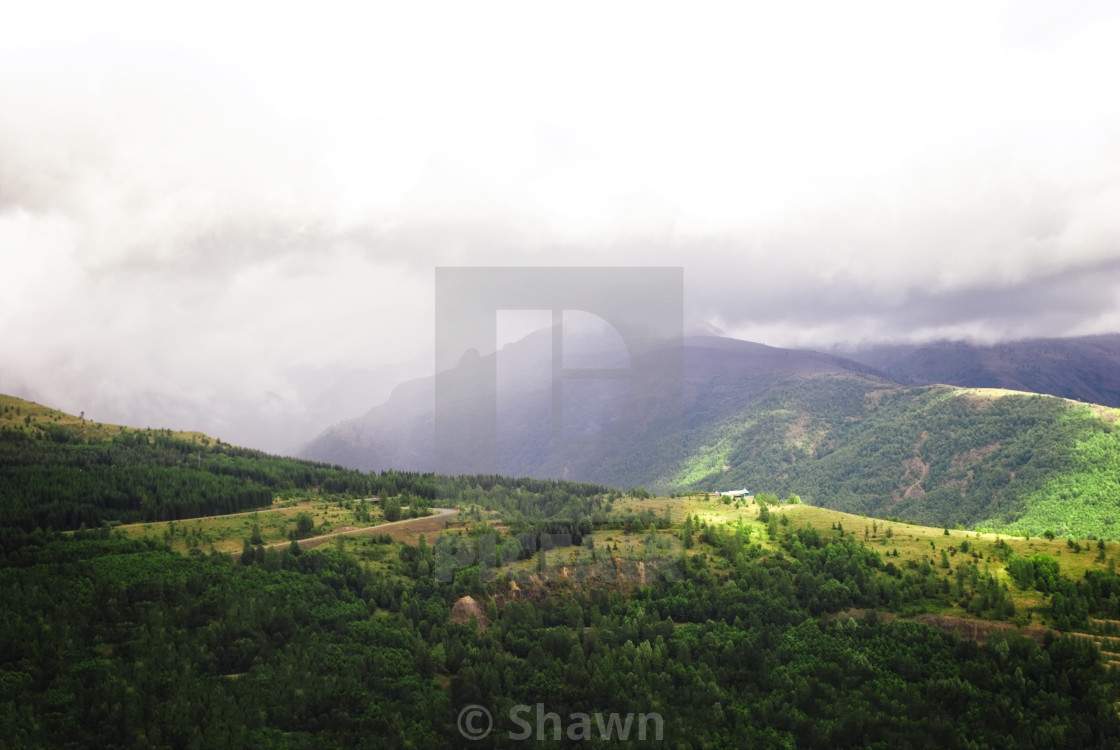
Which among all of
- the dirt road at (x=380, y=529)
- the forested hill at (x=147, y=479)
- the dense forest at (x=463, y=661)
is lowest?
the dense forest at (x=463, y=661)

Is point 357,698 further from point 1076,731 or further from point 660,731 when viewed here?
point 1076,731

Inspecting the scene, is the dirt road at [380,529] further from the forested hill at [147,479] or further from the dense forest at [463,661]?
the forested hill at [147,479]

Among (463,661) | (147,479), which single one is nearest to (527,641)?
(463,661)

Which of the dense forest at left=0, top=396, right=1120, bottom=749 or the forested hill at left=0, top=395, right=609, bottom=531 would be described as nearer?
the dense forest at left=0, top=396, right=1120, bottom=749

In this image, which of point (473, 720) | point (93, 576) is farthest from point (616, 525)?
point (93, 576)

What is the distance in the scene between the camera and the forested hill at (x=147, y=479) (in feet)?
272

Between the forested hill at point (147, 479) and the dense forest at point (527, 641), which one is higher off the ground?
the forested hill at point (147, 479)

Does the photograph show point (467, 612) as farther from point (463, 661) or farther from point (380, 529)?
point (380, 529)

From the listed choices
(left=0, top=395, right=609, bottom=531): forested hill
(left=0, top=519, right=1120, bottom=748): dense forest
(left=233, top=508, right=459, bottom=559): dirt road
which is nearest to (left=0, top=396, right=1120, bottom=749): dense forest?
(left=0, top=519, right=1120, bottom=748): dense forest

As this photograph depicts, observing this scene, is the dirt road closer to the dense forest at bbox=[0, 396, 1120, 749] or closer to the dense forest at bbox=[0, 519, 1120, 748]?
the dense forest at bbox=[0, 396, 1120, 749]

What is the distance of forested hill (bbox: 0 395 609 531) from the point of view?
83000mm

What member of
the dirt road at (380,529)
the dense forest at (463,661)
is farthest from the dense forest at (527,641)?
the dirt road at (380,529)

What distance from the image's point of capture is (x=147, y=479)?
9462cm

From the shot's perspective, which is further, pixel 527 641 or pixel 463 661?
pixel 527 641
